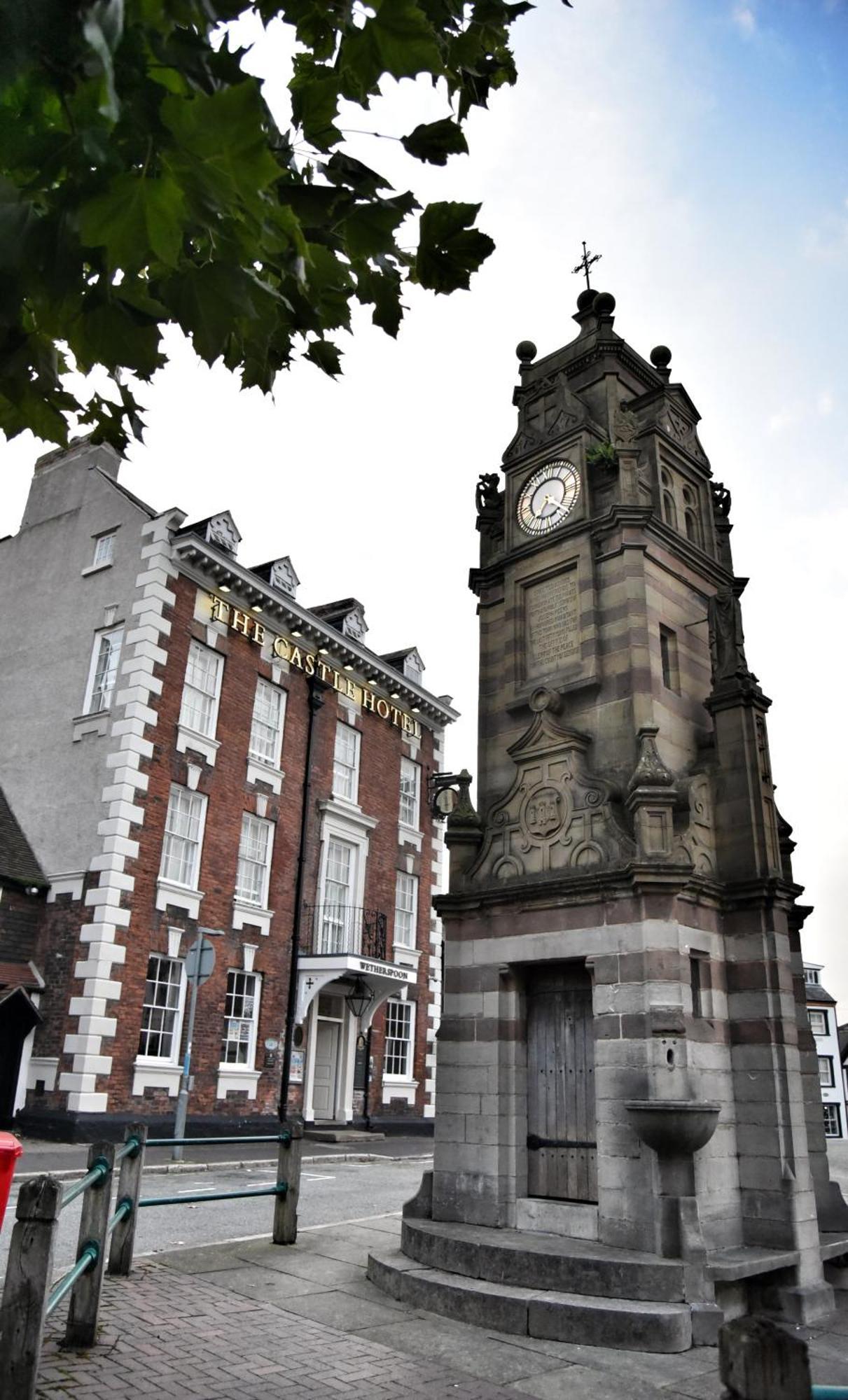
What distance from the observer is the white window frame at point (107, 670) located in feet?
72.1

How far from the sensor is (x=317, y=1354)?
629 cm

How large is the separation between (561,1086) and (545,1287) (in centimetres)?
195

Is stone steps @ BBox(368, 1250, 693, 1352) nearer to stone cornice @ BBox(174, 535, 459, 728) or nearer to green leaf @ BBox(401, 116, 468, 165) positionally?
green leaf @ BBox(401, 116, 468, 165)

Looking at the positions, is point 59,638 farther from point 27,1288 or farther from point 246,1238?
point 27,1288

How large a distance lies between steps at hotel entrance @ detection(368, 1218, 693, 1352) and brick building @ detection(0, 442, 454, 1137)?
40.6 ft

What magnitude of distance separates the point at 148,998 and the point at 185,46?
65.6ft

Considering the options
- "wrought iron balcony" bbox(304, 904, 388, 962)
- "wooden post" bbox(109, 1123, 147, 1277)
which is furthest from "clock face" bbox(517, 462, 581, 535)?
"wrought iron balcony" bbox(304, 904, 388, 962)

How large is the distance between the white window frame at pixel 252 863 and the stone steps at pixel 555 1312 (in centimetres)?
1585

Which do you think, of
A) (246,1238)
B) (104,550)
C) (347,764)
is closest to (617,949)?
(246,1238)

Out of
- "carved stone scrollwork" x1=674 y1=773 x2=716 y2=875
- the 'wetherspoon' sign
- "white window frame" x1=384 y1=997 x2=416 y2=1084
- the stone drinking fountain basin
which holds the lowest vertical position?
the stone drinking fountain basin

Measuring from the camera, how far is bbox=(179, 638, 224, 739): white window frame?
73.8ft

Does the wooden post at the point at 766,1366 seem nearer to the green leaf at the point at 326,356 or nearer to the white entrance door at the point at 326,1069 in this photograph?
the green leaf at the point at 326,356

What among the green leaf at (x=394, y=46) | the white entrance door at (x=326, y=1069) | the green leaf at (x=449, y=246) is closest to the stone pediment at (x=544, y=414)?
the green leaf at (x=449, y=246)

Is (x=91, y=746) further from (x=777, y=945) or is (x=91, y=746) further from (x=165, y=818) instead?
(x=777, y=945)
